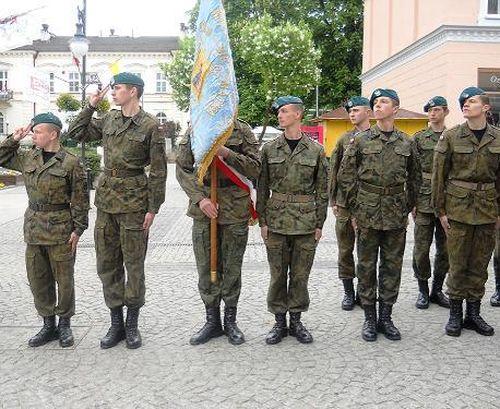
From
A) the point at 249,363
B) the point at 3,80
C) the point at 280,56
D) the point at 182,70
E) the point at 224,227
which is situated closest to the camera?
the point at 249,363

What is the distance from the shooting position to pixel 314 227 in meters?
4.84

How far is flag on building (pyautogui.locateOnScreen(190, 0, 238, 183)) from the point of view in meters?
4.53

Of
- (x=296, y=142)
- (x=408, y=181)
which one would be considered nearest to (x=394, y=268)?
(x=408, y=181)

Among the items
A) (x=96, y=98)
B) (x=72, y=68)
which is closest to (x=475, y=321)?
(x=96, y=98)

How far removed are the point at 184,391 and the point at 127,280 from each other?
1.29 meters

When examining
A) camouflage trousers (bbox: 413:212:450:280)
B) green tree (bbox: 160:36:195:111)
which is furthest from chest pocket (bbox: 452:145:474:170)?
green tree (bbox: 160:36:195:111)

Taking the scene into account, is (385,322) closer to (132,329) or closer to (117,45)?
(132,329)

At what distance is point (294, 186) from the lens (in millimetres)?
4844

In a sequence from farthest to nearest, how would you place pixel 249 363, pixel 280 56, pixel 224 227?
pixel 280 56 → pixel 224 227 → pixel 249 363

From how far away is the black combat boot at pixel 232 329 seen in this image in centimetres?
482

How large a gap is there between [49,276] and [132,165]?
3.88ft

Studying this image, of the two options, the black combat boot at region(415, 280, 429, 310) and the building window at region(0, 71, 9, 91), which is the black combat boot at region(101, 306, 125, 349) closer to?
the black combat boot at region(415, 280, 429, 310)

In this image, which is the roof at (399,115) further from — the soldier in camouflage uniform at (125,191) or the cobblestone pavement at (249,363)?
the soldier in camouflage uniform at (125,191)

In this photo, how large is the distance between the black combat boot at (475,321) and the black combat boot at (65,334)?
3.44 metres
